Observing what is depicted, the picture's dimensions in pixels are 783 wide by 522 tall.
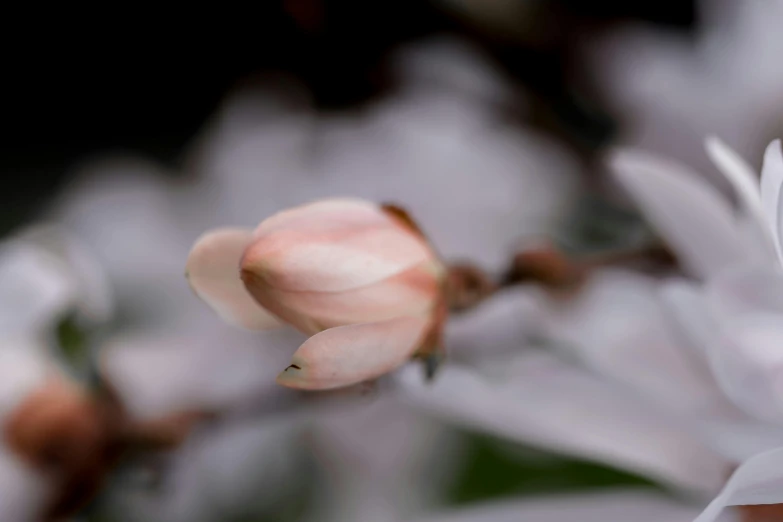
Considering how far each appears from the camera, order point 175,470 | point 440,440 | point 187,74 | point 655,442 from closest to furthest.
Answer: point 655,442
point 175,470
point 440,440
point 187,74

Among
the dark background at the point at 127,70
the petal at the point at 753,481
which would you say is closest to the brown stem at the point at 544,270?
the petal at the point at 753,481

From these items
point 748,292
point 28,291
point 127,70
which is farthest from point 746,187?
point 127,70

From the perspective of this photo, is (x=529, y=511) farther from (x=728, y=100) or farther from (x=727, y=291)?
(x=728, y=100)

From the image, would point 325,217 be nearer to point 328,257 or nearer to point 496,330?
point 328,257

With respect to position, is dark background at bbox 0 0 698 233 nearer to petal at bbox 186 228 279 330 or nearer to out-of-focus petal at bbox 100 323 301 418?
out-of-focus petal at bbox 100 323 301 418

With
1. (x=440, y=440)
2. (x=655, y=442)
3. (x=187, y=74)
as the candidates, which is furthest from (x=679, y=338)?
(x=187, y=74)

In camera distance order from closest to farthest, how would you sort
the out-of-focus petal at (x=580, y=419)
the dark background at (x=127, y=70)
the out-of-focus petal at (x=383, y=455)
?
1. the out-of-focus petal at (x=580, y=419)
2. the out-of-focus petal at (x=383, y=455)
3. the dark background at (x=127, y=70)

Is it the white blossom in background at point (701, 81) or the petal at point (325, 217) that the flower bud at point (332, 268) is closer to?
the petal at point (325, 217)
